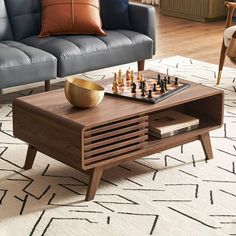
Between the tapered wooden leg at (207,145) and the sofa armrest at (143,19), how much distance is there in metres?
1.67

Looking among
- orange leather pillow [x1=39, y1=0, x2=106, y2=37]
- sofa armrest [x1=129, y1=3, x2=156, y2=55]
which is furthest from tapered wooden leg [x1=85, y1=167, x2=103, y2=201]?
sofa armrest [x1=129, y1=3, x2=156, y2=55]

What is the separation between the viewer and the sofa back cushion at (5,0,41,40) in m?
4.77

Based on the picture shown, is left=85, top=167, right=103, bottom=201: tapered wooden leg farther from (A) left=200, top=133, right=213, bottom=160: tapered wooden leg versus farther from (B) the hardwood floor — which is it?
(B) the hardwood floor

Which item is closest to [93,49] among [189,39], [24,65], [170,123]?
[24,65]

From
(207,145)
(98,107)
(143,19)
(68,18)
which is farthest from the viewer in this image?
(143,19)

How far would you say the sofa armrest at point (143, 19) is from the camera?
497 centimetres

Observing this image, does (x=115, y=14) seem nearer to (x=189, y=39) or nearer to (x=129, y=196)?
(x=189, y=39)

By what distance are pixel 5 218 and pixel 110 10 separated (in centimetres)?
257

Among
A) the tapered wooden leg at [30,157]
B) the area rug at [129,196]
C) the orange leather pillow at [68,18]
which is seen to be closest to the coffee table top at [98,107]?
the tapered wooden leg at [30,157]

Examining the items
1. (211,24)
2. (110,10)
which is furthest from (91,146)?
(211,24)

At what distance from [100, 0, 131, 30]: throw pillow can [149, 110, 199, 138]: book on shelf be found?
1.63 m

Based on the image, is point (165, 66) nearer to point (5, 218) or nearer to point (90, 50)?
point (90, 50)

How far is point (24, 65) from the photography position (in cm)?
426

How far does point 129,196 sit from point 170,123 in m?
0.50
